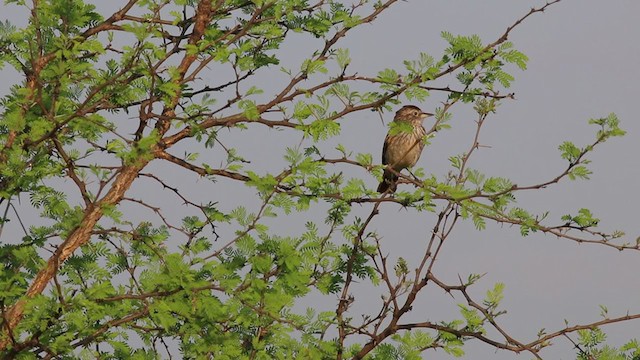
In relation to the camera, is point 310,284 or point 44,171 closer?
point 44,171

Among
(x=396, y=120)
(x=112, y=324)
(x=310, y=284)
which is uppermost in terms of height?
(x=396, y=120)

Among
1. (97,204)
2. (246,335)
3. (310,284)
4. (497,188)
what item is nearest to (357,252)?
(310,284)

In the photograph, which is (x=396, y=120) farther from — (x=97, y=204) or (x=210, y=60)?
(x=97, y=204)

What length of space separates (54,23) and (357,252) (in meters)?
3.65

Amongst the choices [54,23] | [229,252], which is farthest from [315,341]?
[54,23]

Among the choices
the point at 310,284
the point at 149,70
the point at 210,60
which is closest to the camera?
the point at 149,70

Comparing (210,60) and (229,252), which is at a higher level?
(210,60)

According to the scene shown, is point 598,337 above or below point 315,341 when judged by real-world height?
above

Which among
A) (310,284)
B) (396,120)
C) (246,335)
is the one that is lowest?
(246,335)

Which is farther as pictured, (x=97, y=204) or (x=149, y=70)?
(x=97, y=204)

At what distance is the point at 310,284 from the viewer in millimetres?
9359

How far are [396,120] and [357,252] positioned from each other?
64.8 inches

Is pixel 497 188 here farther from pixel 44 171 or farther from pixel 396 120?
pixel 44 171

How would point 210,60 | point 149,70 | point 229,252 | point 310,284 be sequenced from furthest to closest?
1. point 310,284
2. point 210,60
3. point 229,252
4. point 149,70
